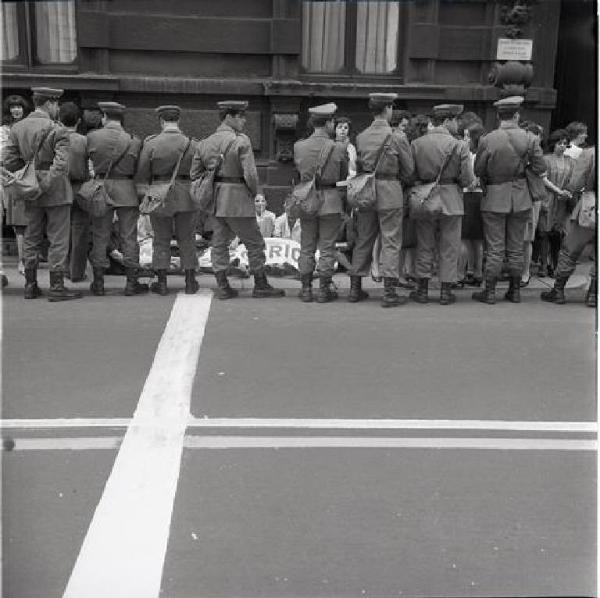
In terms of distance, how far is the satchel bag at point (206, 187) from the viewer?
8789mm

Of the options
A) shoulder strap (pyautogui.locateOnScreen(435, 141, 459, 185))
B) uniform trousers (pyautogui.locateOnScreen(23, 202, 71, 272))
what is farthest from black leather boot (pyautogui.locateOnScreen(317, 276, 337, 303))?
uniform trousers (pyautogui.locateOnScreen(23, 202, 71, 272))

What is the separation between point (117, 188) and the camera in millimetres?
9062

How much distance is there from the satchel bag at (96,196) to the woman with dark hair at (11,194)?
615 mm

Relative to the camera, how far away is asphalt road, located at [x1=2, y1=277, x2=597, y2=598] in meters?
3.83

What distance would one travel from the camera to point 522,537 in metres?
4.11

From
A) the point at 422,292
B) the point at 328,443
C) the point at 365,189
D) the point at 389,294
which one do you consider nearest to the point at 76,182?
the point at 365,189

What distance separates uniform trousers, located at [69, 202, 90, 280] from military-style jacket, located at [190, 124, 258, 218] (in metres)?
1.40

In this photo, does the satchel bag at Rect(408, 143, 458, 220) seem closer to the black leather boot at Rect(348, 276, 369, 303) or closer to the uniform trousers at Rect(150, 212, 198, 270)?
the black leather boot at Rect(348, 276, 369, 303)

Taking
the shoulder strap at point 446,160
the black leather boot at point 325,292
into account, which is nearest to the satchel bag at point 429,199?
the shoulder strap at point 446,160

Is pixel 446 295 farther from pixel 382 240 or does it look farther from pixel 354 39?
pixel 354 39

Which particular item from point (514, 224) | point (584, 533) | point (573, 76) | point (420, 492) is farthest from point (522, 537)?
point (573, 76)

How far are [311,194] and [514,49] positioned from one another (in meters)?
5.02

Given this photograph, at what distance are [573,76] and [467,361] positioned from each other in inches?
356

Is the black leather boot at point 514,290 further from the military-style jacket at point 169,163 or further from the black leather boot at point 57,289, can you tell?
the black leather boot at point 57,289
